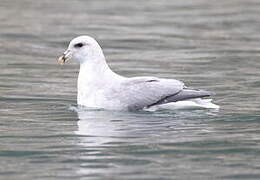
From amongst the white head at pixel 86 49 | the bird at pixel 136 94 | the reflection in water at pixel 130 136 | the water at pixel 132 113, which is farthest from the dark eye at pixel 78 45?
the reflection in water at pixel 130 136

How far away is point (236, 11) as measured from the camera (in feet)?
98.0

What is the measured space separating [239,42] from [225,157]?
38.5 ft

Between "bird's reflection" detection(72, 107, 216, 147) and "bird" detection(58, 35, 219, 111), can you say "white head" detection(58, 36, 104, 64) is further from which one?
"bird's reflection" detection(72, 107, 216, 147)

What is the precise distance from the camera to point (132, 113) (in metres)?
14.8

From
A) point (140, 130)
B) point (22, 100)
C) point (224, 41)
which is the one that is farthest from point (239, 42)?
point (140, 130)

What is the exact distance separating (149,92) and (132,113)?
397 millimetres

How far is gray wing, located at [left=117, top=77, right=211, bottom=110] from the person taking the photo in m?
14.7

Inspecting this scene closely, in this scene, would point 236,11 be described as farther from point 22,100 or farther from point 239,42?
point 22,100

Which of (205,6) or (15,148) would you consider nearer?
(15,148)

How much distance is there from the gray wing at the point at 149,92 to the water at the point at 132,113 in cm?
18

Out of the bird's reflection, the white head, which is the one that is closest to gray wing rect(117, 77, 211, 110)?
the bird's reflection

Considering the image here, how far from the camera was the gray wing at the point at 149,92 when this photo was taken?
14664 mm

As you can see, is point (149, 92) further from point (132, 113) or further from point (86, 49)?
point (86, 49)

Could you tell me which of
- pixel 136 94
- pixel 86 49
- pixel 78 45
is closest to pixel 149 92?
pixel 136 94
